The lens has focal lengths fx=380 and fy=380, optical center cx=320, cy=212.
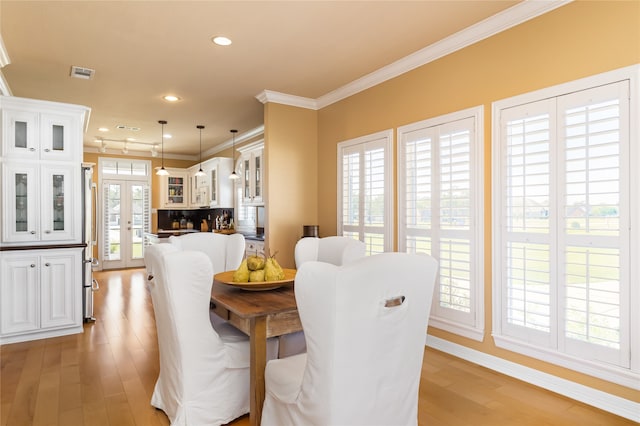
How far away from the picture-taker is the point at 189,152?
29.5 ft

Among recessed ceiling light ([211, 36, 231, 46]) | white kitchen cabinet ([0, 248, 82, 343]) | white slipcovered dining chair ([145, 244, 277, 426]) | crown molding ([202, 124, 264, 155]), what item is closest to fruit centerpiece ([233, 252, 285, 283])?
white slipcovered dining chair ([145, 244, 277, 426])

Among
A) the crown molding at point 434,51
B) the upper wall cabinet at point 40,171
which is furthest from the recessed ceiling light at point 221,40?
the upper wall cabinet at point 40,171

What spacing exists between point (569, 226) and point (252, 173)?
463cm

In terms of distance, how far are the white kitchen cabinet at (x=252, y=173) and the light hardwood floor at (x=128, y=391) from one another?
9.24 ft

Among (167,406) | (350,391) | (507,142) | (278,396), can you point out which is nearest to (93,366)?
(167,406)

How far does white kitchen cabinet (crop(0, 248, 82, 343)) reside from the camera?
360 centimetres

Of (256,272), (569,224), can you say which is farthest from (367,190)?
(256,272)

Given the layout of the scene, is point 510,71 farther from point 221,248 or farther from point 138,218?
point 138,218

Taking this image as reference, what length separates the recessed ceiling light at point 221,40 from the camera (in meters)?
3.15

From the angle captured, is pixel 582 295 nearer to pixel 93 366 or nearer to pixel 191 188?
pixel 93 366

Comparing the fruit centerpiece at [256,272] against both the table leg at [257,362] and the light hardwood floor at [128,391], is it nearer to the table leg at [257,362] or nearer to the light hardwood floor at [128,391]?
the table leg at [257,362]

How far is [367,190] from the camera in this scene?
415 centimetres

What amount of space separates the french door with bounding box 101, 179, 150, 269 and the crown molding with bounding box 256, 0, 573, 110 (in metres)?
5.45

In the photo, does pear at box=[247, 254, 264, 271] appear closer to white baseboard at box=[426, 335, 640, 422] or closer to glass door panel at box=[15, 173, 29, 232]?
white baseboard at box=[426, 335, 640, 422]
